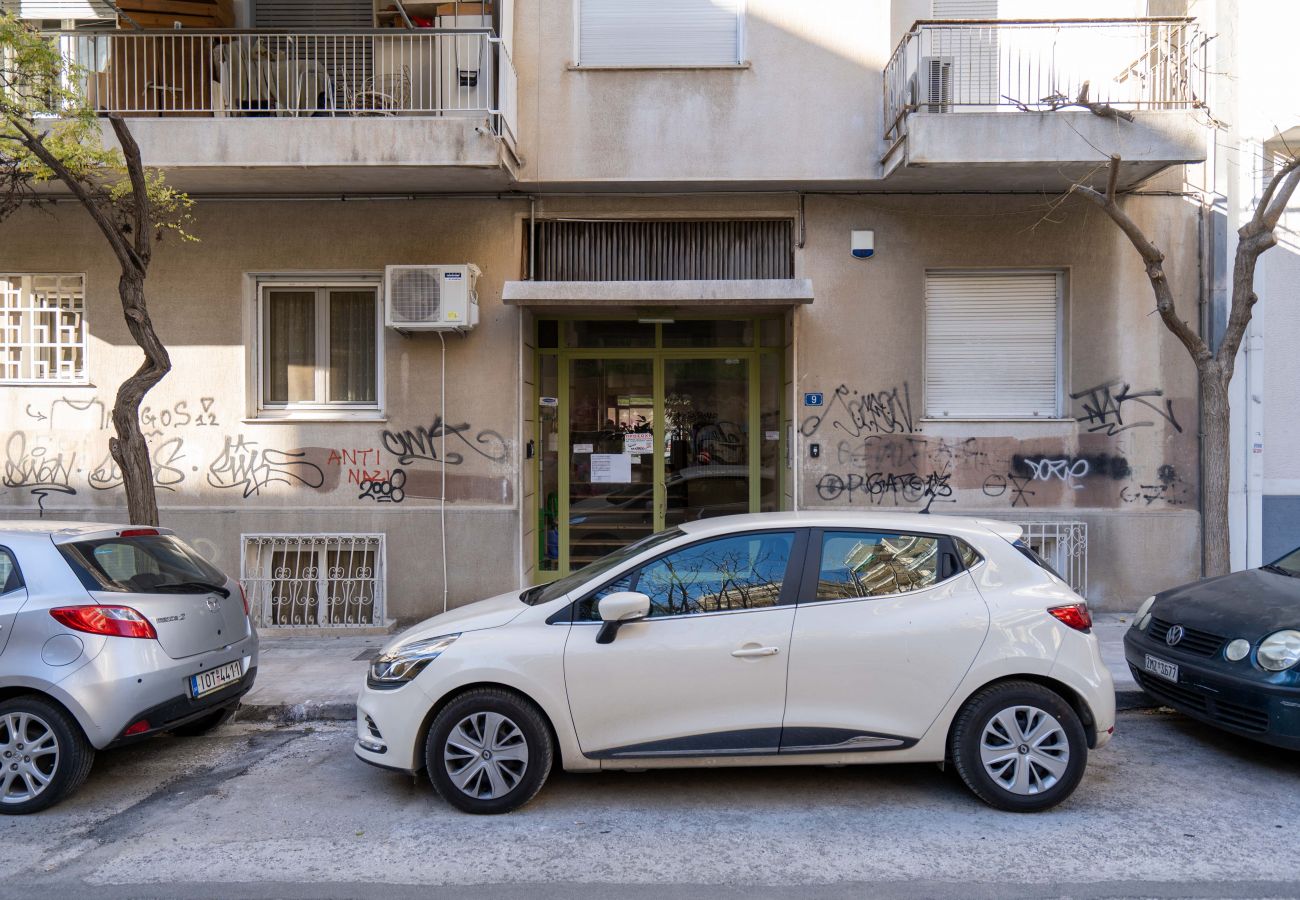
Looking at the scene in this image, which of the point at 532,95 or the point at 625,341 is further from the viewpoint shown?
the point at 625,341

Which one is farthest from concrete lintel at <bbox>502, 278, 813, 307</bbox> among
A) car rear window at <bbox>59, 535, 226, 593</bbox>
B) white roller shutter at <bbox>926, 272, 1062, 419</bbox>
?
car rear window at <bbox>59, 535, 226, 593</bbox>

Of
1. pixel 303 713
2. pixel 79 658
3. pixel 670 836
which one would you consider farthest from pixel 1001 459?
pixel 79 658

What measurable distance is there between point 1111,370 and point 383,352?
738cm

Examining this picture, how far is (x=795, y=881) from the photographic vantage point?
13.2ft

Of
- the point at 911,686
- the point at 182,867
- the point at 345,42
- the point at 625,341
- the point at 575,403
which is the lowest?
the point at 182,867

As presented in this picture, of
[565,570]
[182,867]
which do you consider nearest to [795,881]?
[182,867]

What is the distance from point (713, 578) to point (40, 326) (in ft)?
27.6

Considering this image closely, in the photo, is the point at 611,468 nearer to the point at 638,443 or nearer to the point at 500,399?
the point at 638,443

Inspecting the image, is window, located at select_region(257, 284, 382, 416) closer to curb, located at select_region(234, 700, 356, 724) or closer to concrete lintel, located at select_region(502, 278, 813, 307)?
concrete lintel, located at select_region(502, 278, 813, 307)

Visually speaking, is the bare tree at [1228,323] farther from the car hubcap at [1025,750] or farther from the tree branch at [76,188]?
the tree branch at [76,188]

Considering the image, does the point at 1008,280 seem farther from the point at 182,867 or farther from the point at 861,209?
Result: the point at 182,867

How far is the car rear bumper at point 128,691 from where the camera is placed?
15.7 ft

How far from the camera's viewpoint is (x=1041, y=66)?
9125mm

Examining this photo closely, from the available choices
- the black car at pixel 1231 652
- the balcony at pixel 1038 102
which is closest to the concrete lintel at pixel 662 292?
the balcony at pixel 1038 102
